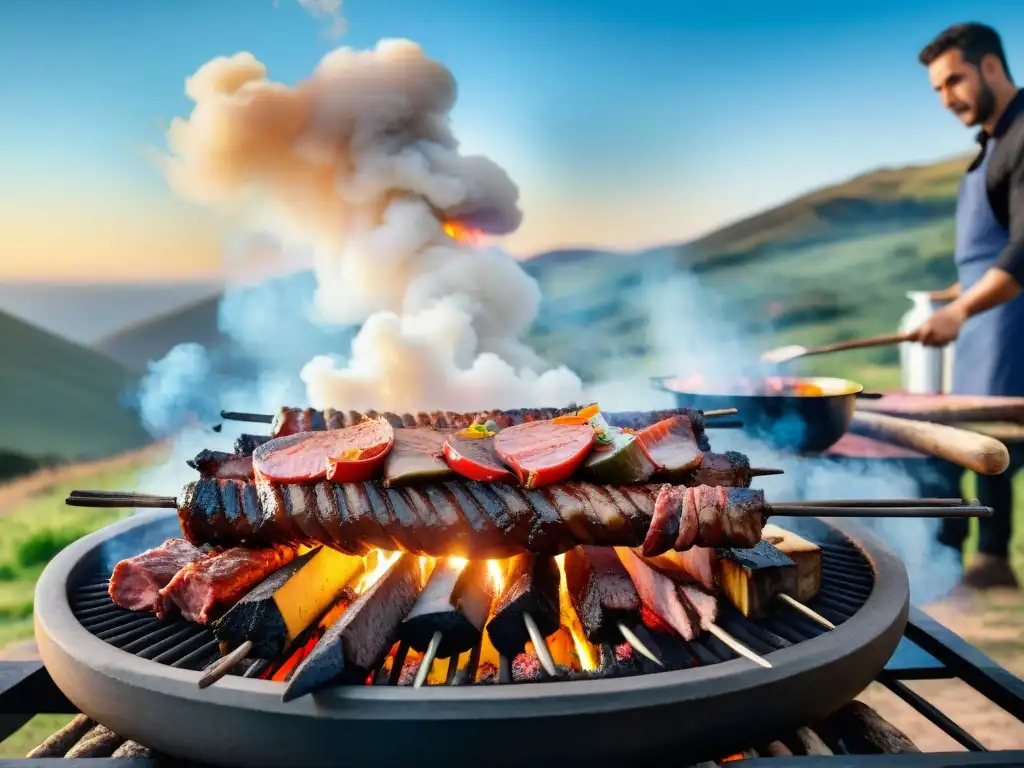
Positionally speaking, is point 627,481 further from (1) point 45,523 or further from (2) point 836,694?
(1) point 45,523

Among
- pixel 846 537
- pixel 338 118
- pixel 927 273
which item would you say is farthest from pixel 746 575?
Result: pixel 927 273

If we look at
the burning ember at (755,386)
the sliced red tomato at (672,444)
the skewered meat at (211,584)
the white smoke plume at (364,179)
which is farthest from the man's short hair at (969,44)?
the skewered meat at (211,584)

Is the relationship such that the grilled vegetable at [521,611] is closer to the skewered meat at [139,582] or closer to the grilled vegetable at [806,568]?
the grilled vegetable at [806,568]

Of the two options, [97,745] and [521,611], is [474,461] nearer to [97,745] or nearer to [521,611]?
[521,611]

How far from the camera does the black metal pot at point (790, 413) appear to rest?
11.5 feet

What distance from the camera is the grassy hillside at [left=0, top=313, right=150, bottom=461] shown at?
22.9 ft

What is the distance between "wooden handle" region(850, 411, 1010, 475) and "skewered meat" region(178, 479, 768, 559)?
2.39 m

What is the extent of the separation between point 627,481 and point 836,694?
82 centimetres

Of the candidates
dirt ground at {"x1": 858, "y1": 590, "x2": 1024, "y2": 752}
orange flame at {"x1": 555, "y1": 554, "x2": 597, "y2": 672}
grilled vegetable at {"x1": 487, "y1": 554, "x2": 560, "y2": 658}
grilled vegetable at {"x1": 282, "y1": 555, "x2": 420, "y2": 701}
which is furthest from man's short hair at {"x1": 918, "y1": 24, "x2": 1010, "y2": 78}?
grilled vegetable at {"x1": 282, "y1": 555, "x2": 420, "y2": 701}

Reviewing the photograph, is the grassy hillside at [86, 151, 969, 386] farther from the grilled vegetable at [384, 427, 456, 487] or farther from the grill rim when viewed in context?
the grill rim

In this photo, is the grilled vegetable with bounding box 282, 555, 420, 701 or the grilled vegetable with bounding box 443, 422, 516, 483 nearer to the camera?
the grilled vegetable with bounding box 282, 555, 420, 701

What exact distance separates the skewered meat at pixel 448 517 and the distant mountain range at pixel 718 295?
607 cm

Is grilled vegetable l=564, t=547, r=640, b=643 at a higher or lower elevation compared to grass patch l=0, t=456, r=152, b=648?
higher

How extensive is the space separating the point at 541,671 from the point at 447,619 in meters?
0.30
